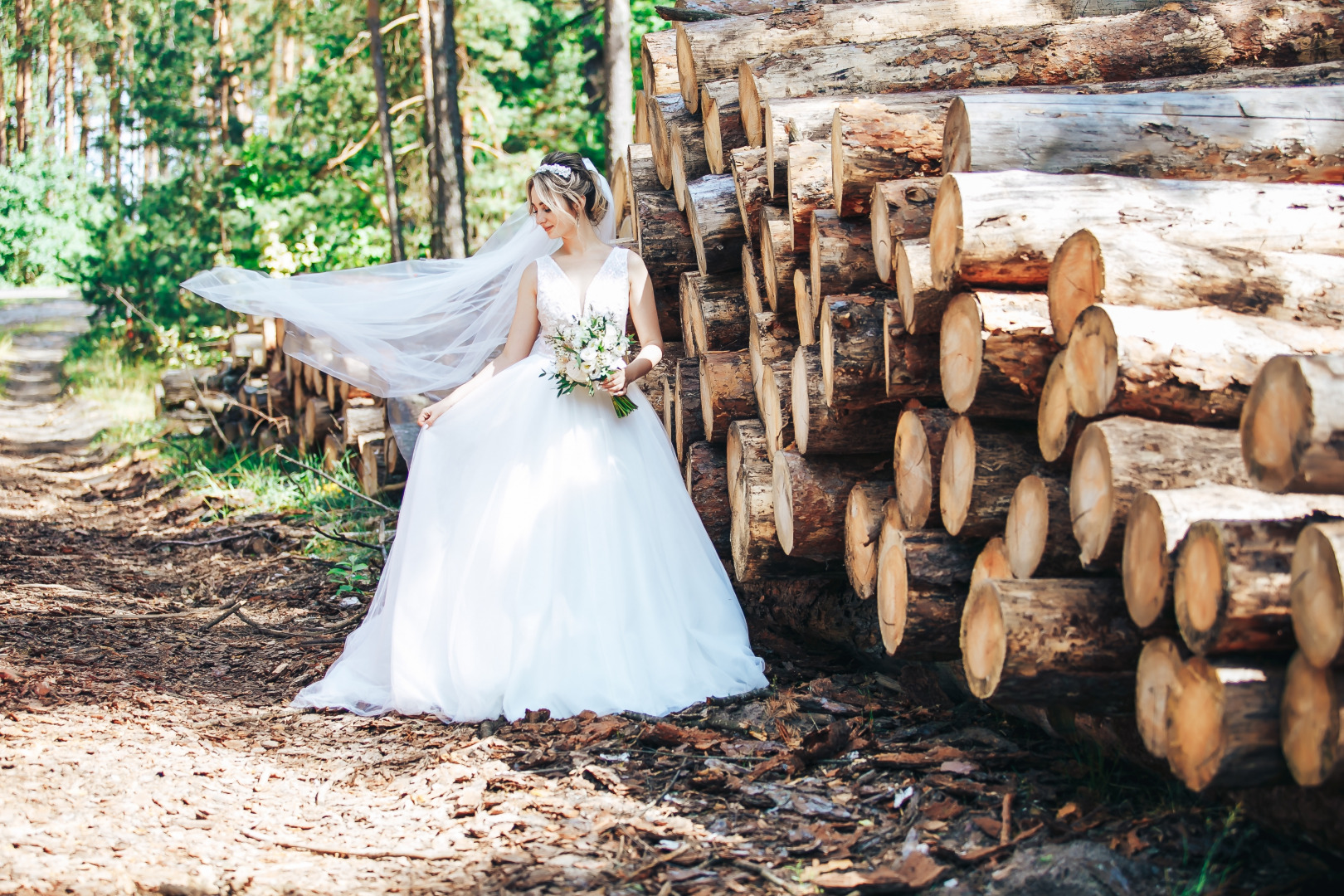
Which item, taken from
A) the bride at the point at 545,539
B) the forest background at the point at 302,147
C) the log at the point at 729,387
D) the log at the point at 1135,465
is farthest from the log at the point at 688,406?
the forest background at the point at 302,147

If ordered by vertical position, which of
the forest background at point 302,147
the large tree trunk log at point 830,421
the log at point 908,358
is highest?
the forest background at point 302,147

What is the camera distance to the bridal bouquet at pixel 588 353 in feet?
14.3

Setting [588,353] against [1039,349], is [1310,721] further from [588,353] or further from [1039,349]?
[588,353]

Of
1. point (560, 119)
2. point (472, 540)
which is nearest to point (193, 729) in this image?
point (472, 540)

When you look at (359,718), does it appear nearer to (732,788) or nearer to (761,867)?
(732,788)

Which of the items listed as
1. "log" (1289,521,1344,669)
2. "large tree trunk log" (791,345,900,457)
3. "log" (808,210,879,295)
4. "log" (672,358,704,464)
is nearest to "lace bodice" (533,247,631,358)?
"log" (672,358,704,464)

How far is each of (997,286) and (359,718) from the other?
2.94 metres

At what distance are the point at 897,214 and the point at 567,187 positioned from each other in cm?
190

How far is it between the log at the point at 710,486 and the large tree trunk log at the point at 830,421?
1.00 metres

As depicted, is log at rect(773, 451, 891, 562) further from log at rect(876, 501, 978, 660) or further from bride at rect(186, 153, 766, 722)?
bride at rect(186, 153, 766, 722)

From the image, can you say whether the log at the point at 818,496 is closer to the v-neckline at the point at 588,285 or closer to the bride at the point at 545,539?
the bride at the point at 545,539

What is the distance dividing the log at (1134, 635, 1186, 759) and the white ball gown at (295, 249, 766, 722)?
1.88 meters

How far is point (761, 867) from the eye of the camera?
106 inches

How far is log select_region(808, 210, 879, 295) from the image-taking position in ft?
11.6
